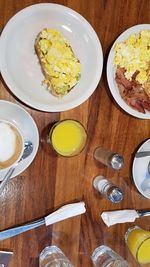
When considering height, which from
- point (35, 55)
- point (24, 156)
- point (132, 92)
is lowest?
point (24, 156)

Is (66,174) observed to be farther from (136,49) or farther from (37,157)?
(136,49)

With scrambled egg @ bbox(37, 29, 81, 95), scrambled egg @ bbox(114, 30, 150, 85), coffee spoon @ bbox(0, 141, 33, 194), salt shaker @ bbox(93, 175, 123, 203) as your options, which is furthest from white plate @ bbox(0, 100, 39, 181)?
scrambled egg @ bbox(114, 30, 150, 85)

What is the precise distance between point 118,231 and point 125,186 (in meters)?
0.16

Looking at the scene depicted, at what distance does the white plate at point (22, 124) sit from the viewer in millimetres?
1249

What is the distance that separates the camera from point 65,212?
1.30 m

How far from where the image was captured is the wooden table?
4.27 ft

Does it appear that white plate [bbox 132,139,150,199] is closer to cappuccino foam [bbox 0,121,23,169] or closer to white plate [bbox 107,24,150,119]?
white plate [bbox 107,24,150,119]

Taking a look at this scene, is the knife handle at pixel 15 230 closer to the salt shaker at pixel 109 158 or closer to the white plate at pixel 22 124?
the white plate at pixel 22 124

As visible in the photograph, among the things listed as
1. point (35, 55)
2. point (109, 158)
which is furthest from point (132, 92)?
point (35, 55)

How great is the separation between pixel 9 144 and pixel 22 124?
0.08 m

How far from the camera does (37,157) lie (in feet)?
4.30

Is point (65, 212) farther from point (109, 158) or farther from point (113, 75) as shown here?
point (113, 75)

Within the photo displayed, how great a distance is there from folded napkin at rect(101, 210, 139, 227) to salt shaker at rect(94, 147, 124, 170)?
169 millimetres

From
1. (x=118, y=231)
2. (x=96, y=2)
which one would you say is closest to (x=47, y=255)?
(x=118, y=231)
